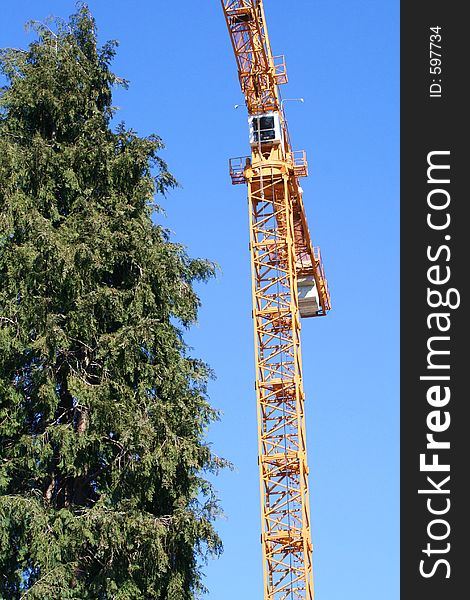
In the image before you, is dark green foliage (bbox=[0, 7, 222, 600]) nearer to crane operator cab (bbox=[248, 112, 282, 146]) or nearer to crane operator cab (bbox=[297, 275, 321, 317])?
crane operator cab (bbox=[248, 112, 282, 146])

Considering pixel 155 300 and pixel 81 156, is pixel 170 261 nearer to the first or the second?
pixel 155 300

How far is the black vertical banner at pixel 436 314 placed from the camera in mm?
17453

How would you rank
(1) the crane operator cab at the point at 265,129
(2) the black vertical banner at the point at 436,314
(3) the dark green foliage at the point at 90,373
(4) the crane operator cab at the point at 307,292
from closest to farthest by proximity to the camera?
(2) the black vertical banner at the point at 436,314 < (3) the dark green foliage at the point at 90,373 < (1) the crane operator cab at the point at 265,129 < (4) the crane operator cab at the point at 307,292

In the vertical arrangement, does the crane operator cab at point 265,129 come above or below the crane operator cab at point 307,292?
above

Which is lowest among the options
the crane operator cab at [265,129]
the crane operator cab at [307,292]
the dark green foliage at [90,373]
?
the dark green foliage at [90,373]

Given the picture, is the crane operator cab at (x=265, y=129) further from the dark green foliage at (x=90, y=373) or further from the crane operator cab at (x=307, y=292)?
the dark green foliage at (x=90, y=373)

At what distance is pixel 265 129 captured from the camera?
1651 inches

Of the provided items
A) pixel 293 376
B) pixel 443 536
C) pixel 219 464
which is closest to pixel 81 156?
pixel 219 464

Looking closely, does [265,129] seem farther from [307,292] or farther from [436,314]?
[436,314]

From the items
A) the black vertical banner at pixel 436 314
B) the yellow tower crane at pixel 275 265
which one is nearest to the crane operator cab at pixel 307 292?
the yellow tower crane at pixel 275 265

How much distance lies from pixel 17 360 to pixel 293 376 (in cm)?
1828

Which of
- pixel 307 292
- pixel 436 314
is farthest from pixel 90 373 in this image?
pixel 307 292

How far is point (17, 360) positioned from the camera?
21.8m

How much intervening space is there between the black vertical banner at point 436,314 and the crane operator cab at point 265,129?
846 inches
